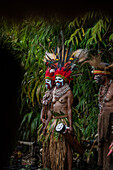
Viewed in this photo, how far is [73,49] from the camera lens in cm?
359

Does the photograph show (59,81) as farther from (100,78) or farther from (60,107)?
(100,78)

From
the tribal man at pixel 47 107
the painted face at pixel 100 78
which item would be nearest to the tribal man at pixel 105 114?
the painted face at pixel 100 78

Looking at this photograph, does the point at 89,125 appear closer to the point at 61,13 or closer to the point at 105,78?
the point at 105,78

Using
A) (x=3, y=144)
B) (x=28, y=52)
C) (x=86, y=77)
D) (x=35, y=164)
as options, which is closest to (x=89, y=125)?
(x=86, y=77)

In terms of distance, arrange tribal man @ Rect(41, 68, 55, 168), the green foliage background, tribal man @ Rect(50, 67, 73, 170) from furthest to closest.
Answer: the green foliage background, tribal man @ Rect(41, 68, 55, 168), tribal man @ Rect(50, 67, 73, 170)

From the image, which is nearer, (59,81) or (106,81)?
(106,81)

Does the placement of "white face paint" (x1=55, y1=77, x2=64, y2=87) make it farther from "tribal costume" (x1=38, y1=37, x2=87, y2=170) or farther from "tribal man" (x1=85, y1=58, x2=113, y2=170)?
"tribal man" (x1=85, y1=58, x2=113, y2=170)

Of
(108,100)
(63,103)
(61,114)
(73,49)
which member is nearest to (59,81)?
(63,103)

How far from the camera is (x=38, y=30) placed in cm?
399

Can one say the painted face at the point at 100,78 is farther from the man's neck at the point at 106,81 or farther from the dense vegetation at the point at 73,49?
the dense vegetation at the point at 73,49

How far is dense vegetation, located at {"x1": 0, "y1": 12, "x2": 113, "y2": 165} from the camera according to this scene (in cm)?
329

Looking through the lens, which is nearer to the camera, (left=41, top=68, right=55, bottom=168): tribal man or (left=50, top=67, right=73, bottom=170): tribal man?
(left=50, top=67, right=73, bottom=170): tribal man

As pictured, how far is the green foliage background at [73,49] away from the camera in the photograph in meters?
3.29

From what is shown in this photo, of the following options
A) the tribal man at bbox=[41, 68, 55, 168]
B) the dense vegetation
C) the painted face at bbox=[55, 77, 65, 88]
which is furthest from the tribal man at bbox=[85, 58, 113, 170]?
the tribal man at bbox=[41, 68, 55, 168]
